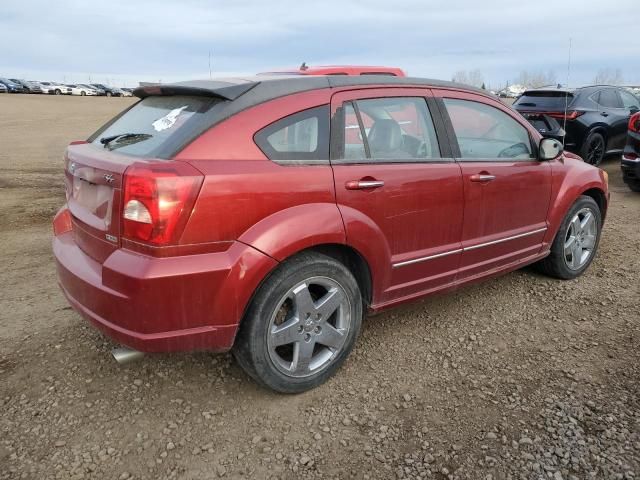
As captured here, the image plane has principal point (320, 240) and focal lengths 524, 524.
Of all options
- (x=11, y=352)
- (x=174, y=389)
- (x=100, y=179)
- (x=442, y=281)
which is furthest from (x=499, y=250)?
(x=11, y=352)

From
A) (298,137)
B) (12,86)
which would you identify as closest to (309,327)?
(298,137)

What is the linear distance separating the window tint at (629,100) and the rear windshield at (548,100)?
5.80 ft

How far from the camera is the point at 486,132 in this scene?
3727 millimetres

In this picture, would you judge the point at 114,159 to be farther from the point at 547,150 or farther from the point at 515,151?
the point at 547,150

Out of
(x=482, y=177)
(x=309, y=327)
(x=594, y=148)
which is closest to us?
(x=309, y=327)

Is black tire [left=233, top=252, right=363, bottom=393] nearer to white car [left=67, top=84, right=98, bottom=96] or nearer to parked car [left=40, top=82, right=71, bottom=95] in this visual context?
parked car [left=40, top=82, right=71, bottom=95]

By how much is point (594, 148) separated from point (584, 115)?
67 centimetres

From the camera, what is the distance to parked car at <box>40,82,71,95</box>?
2153 inches

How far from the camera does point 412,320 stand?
3734 millimetres

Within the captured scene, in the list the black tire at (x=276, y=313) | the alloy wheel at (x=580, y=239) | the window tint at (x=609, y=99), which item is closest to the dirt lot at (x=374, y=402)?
the black tire at (x=276, y=313)

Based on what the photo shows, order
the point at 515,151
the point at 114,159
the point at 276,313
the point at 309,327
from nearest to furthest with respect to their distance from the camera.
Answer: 1. the point at 114,159
2. the point at 276,313
3. the point at 309,327
4. the point at 515,151

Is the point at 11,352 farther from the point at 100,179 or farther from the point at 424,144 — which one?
A: the point at 424,144

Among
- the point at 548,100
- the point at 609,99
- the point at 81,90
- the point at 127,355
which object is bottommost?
the point at 127,355

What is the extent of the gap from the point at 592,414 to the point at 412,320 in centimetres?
134
